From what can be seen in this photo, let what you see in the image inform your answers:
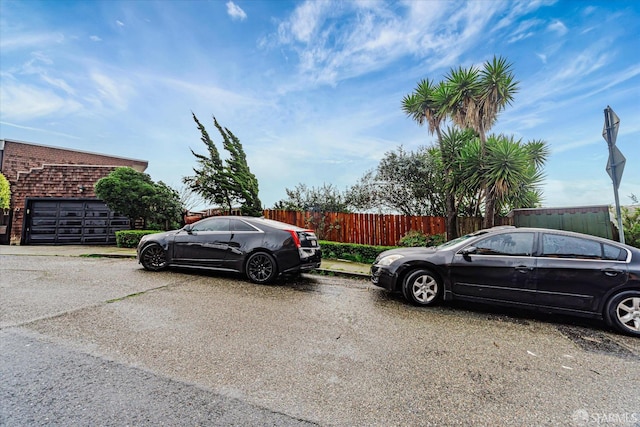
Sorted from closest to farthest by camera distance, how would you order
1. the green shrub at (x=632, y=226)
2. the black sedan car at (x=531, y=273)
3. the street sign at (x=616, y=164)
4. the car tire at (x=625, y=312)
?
the car tire at (x=625, y=312), the black sedan car at (x=531, y=273), the street sign at (x=616, y=164), the green shrub at (x=632, y=226)

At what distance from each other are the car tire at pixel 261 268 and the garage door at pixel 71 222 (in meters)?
11.9

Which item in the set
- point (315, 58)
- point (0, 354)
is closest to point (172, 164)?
point (315, 58)

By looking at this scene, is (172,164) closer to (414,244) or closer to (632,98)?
(414,244)

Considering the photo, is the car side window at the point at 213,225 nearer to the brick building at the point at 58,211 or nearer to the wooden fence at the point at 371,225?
the wooden fence at the point at 371,225

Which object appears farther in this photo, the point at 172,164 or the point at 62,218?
the point at 172,164

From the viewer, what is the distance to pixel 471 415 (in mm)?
2049

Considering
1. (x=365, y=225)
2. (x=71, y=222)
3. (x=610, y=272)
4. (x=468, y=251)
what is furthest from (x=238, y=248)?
(x=71, y=222)

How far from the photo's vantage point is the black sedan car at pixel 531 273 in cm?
388

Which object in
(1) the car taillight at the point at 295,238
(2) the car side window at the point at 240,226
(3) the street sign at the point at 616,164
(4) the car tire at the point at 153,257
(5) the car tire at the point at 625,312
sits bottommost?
(5) the car tire at the point at 625,312

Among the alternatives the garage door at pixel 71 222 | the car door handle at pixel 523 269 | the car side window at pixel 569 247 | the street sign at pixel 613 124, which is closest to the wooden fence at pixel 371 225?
the street sign at pixel 613 124

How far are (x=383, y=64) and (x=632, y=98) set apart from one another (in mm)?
7568

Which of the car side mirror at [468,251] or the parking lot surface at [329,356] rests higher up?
the car side mirror at [468,251]

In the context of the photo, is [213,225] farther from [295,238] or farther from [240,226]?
[295,238]

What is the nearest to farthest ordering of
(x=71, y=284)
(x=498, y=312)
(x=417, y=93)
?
(x=498, y=312) < (x=71, y=284) < (x=417, y=93)
